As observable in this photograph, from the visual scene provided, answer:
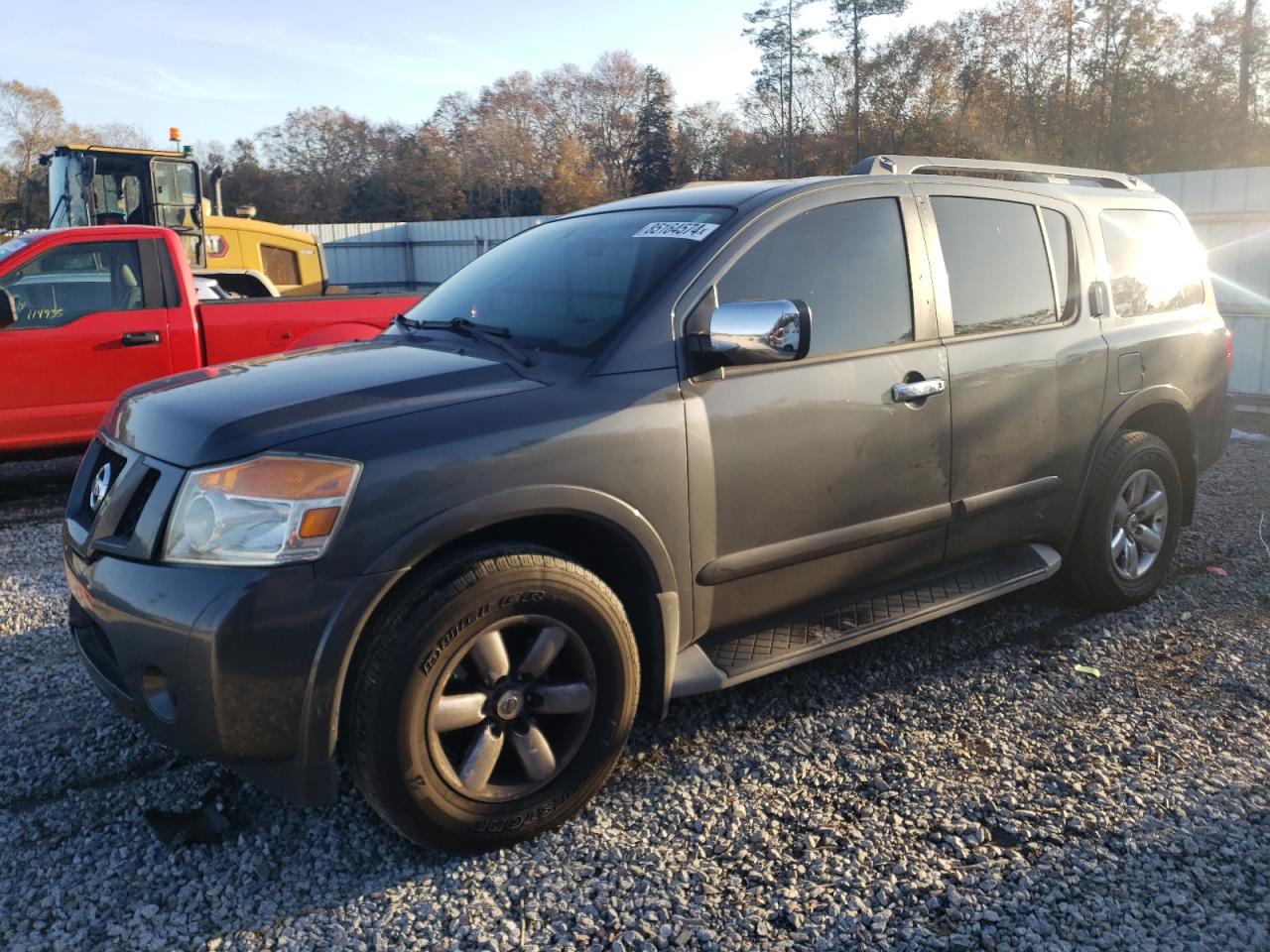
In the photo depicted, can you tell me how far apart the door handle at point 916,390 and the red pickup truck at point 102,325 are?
203 inches

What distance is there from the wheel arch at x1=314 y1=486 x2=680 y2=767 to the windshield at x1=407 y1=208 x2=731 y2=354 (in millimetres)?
547

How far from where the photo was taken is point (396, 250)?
126 ft

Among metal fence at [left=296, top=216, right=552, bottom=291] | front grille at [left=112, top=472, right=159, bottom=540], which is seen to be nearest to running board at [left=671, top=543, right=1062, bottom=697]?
front grille at [left=112, top=472, right=159, bottom=540]

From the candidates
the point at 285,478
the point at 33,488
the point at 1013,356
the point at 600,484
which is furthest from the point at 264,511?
the point at 33,488

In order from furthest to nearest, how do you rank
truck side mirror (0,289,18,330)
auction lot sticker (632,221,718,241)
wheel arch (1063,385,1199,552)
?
truck side mirror (0,289,18,330) < wheel arch (1063,385,1199,552) < auction lot sticker (632,221,718,241)

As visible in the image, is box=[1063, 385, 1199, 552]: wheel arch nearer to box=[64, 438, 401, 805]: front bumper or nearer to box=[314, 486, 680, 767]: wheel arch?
box=[314, 486, 680, 767]: wheel arch

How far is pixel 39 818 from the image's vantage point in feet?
9.98

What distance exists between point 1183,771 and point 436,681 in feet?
7.72

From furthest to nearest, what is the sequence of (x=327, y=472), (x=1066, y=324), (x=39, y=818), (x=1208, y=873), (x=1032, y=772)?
(x=1066, y=324), (x=1032, y=772), (x=39, y=818), (x=1208, y=873), (x=327, y=472)

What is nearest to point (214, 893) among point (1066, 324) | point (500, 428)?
point (500, 428)

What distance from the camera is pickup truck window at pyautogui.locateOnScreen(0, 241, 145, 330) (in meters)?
7.02

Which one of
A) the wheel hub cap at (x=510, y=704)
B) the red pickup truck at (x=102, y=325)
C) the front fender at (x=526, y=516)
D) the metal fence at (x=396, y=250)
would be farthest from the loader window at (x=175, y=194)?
the metal fence at (x=396, y=250)

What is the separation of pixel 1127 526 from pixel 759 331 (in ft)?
8.57

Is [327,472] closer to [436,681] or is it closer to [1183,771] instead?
[436,681]
